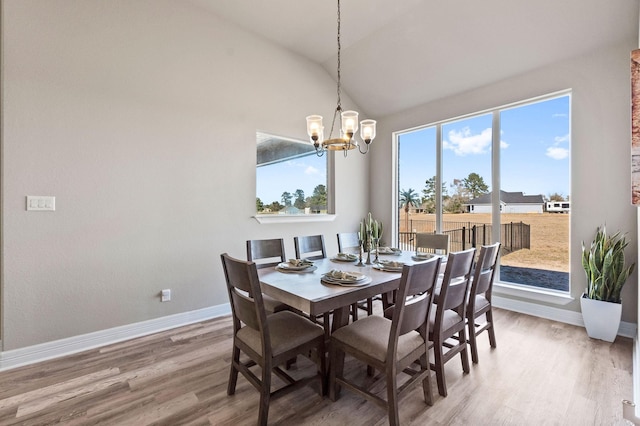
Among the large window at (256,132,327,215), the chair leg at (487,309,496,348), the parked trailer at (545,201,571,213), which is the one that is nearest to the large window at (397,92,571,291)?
the parked trailer at (545,201,571,213)

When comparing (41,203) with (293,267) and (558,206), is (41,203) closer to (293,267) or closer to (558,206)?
(293,267)

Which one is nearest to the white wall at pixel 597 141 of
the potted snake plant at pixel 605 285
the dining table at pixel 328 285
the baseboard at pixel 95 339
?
the potted snake plant at pixel 605 285

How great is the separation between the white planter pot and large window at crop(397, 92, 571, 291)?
1.73ft

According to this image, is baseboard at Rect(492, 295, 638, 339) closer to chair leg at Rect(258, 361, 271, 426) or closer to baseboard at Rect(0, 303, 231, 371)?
chair leg at Rect(258, 361, 271, 426)

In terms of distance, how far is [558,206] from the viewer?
10.7ft

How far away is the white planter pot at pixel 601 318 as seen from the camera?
2590 millimetres

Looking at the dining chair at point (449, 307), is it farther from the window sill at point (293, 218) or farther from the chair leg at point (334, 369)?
the window sill at point (293, 218)

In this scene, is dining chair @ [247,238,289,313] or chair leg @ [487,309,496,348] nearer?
dining chair @ [247,238,289,313]

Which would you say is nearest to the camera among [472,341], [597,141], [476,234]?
[472,341]

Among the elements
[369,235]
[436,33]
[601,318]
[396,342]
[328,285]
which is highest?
[436,33]

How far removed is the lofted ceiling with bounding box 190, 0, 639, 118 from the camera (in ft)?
9.11

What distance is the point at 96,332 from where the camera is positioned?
8.55ft

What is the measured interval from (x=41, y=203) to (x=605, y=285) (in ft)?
16.5

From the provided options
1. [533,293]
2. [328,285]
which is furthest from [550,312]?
[328,285]
